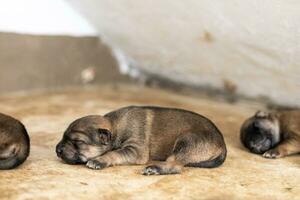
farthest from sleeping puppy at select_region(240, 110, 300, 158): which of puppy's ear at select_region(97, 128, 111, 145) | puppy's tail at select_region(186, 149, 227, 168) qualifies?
puppy's ear at select_region(97, 128, 111, 145)

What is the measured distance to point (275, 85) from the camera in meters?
6.46

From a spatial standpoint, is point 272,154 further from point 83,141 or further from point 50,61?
point 50,61

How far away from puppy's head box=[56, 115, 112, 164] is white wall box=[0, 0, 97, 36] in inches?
126

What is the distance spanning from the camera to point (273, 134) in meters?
5.29

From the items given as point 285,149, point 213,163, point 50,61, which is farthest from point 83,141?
point 50,61

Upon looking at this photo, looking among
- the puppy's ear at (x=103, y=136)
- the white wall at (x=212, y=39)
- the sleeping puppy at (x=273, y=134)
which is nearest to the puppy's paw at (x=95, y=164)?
the puppy's ear at (x=103, y=136)

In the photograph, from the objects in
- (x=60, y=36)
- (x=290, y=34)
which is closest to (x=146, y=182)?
(x=290, y=34)

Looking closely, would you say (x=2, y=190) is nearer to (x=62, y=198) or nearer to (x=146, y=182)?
(x=62, y=198)

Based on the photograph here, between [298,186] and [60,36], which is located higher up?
[60,36]

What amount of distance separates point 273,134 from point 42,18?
3.69 m

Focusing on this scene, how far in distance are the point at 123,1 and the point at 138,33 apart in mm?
706

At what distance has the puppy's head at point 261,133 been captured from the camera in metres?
5.03

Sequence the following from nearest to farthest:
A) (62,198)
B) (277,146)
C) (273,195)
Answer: (62,198) < (273,195) < (277,146)

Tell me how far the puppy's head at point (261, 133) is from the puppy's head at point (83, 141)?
4.98ft
